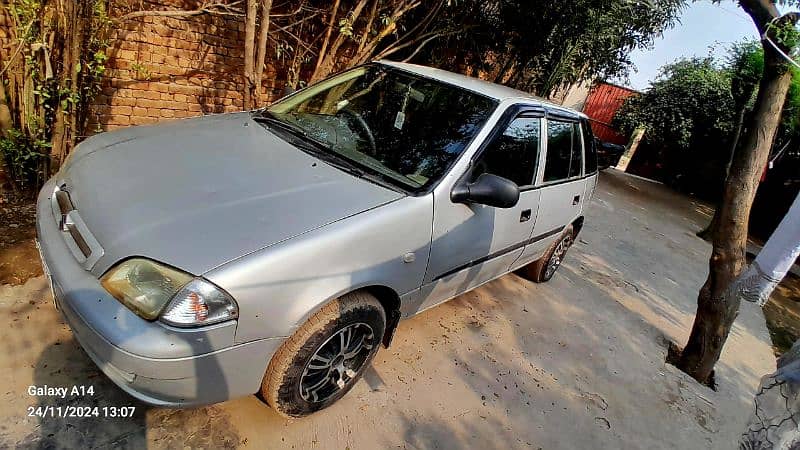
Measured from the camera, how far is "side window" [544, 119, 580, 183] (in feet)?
10.4

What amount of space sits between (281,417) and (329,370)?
332mm

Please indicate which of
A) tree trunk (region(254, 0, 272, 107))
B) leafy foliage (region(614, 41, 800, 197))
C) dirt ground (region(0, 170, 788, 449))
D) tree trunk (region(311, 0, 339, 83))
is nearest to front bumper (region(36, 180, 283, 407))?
dirt ground (region(0, 170, 788, 449))

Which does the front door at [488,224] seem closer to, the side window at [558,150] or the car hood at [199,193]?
A: the side window at [558,150]

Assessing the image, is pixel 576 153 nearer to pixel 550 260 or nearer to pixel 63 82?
pixel 550 260

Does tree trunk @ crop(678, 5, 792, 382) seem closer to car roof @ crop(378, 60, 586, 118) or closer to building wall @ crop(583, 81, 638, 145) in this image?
car roof @ crop(378, 60, 586, 118)

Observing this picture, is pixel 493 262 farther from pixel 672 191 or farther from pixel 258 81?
pixel 672 191

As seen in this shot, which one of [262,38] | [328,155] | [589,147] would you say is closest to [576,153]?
[589,147]

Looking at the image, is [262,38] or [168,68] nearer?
[262,38]

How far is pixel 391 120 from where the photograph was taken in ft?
8.72

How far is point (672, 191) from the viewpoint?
12016 mm

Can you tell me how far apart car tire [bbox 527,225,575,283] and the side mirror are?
1.88 metres

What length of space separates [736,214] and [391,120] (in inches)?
109

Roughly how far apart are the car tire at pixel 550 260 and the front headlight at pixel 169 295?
3.08m

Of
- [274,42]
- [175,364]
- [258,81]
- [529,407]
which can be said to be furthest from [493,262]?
[274,42]
